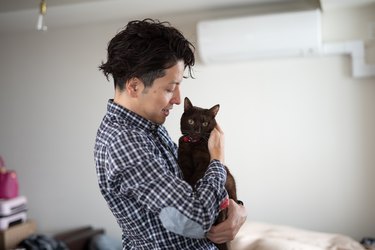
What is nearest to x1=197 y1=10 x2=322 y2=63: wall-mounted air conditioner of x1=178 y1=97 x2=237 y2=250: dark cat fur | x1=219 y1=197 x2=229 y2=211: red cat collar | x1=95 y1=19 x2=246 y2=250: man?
x1=178 y1=97 x2=237 y2=250: dark cat fur

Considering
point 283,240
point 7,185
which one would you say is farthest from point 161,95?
point 7,185

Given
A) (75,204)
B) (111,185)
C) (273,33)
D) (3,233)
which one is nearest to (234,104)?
(273,33)

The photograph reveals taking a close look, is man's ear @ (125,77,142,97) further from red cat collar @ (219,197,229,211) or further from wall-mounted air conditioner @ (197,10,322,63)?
wall-mounted air conditioner @ (197,10,322,63)

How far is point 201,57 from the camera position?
254cm

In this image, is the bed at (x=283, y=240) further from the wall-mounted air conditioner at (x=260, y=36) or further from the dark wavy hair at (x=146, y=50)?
the dark wavy hair at (x=146, y=50)

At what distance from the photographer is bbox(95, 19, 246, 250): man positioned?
31.9 inches

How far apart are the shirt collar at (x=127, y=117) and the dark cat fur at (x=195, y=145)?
0.54 feet

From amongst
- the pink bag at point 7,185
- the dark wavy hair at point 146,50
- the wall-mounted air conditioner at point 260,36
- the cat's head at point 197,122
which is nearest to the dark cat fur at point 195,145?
the cat's head at point 197,122

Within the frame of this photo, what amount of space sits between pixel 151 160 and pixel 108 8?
1789 millimetres

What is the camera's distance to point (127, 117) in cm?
94

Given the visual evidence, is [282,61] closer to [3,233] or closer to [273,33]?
[273,33]

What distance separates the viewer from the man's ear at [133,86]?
0.92 meters

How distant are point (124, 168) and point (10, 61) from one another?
2557 mm

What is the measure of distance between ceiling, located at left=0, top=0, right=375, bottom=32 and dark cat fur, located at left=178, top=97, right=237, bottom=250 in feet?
4.36
